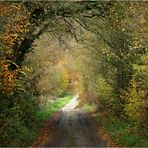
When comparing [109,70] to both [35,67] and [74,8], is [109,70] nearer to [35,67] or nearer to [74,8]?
[35,67]

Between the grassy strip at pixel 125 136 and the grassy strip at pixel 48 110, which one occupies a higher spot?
the grassy strip at pixel 48 110

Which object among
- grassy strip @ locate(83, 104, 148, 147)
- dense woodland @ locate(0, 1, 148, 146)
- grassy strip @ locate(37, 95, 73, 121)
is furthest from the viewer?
grassy strip @ locate(37, 95, 73, 121)

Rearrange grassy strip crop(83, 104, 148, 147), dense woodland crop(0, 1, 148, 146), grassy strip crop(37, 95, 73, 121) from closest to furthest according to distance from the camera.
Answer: dense woodland crop(0, 1, 148, 146), grassy strip crop(83, 104, 148, 147), grassy strip crop(37, 95, 73, 121)

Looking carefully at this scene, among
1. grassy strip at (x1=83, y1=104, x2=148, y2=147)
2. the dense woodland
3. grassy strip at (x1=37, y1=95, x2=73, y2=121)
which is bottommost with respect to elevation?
grassy strip at (x1=83, y1=104, x2=148, y2=147)

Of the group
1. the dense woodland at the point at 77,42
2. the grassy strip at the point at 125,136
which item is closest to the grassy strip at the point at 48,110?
the dense woodland at the point at 77,42

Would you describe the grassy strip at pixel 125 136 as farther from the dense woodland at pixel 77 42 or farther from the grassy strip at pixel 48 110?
the grassy strip at pixel 48 110

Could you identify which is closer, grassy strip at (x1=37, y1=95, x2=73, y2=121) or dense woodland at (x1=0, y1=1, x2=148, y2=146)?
dense woodland at (x1=0, y1=1, x2=148, y2=146)

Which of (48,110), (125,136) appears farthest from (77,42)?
(48,110)

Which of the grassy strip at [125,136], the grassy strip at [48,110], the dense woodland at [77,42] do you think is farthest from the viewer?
the grassy strip at [48,110]

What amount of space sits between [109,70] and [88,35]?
3317 mm

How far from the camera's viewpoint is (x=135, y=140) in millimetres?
23547

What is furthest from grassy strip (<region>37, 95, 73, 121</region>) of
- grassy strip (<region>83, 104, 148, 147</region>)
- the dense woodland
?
grassy strip (<region>83, 104, 148, 147</region>)

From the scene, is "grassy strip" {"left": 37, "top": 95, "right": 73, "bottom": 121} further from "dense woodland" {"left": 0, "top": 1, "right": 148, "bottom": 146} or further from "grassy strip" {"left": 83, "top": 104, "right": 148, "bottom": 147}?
"grassy strip" {"left": 83, "top": 104, "right": 148, "bottom": 147}

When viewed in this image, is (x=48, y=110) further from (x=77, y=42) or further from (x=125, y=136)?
(x=125, y=136)
